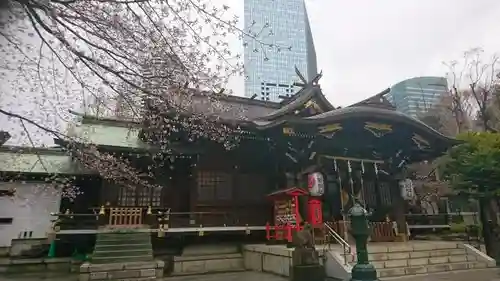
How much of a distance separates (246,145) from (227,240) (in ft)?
Result: 13.1

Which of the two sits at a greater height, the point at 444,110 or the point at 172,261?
the point at 444,110

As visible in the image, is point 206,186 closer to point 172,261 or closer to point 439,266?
point 172,261

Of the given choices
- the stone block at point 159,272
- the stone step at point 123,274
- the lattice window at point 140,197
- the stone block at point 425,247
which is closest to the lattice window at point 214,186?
the lattice window at point 140,197

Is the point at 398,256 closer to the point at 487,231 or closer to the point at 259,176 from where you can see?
the point at 487,231

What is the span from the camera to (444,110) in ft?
114

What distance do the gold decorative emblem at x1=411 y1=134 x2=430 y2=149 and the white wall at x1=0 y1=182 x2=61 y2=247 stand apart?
17.3 meters

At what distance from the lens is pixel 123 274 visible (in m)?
10.0

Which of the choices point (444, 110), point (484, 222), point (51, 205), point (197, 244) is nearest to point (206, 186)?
point (197, 244)

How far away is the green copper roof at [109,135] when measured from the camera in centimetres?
1486

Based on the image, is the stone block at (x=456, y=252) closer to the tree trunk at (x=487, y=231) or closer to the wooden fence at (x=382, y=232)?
the tree trunk at (x=487, y=231)

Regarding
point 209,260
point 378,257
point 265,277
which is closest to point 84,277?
point 209,260

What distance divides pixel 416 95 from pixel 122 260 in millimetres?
42061

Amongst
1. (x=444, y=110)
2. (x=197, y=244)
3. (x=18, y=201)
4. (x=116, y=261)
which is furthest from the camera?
(x=444, y=110)

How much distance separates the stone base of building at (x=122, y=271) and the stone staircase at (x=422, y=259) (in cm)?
601
